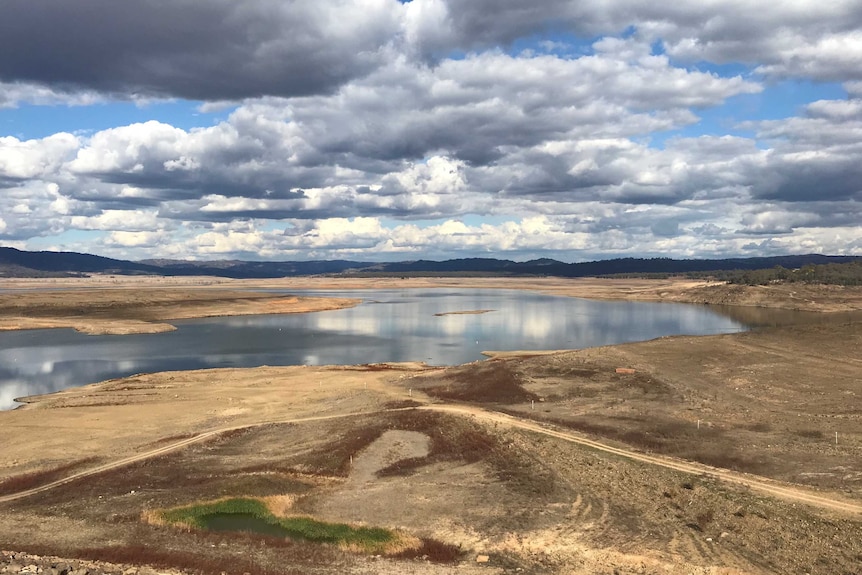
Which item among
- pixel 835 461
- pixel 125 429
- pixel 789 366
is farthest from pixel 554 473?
pixel 789 366

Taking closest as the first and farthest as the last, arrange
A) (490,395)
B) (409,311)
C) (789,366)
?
1. (490,395)
2. (789,366)
3. (409,311)

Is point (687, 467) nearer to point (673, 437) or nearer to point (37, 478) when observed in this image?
point (673, 437)

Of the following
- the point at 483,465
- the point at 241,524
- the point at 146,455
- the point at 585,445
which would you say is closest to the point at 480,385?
the point at 585,445

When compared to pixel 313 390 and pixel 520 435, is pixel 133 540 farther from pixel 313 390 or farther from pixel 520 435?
pixel 313 390

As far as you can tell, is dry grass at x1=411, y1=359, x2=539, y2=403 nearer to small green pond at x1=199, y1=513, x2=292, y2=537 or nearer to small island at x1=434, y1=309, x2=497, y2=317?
small green pond at x1=199, y1=513, x2=292, y2=537

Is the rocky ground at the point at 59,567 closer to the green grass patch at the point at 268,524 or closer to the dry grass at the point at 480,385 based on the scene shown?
the green grass patch at the point at 268,524

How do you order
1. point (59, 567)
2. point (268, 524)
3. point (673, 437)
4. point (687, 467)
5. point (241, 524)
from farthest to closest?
point (673, 437) → point (687, 467) → point (241, 524) → point (268, 524) → point (59, 567)
